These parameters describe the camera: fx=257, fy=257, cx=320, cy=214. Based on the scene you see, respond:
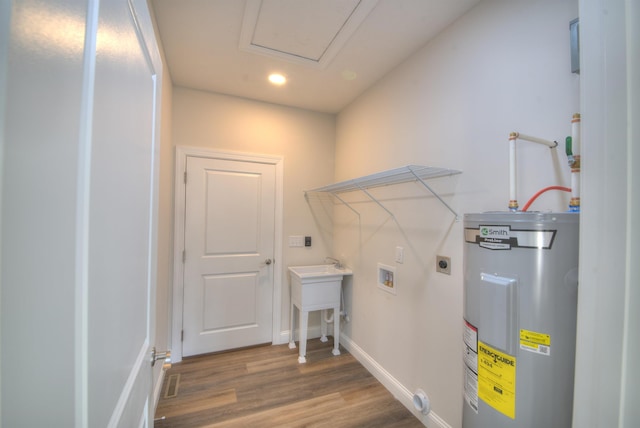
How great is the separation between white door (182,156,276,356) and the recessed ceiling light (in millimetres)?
829

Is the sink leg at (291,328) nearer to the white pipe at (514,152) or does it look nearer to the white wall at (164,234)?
the white wall at (164,234)

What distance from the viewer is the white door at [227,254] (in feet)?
8.35

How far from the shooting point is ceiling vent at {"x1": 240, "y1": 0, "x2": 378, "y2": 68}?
1501 millimetres

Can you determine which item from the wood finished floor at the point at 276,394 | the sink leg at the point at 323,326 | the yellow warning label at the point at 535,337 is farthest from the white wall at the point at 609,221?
the sink leg at the point at 323,326

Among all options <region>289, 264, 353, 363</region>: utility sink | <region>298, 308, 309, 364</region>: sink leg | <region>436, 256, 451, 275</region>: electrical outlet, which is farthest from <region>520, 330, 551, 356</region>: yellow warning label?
<region>298, 308, 309, 364</region>: sink leg

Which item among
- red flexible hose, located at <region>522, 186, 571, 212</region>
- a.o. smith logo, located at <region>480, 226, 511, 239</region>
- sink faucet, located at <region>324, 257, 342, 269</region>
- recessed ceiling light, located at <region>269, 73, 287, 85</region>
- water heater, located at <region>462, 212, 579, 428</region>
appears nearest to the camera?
water heater, located at <region>462, 212, 579, 428</region>

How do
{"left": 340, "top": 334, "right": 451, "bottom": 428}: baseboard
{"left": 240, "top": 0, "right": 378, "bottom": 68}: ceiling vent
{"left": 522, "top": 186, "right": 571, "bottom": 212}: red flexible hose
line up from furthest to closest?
{"left": 340, "top": 334, "right": 451, "bottom": 428}: baseboard < {"left": 240, "top": 0, "right": 378, "bottom": 68}: ceiling vent < {"left": 522, "top": 186, "right": 571, "bottom": 212}: red flexible hose

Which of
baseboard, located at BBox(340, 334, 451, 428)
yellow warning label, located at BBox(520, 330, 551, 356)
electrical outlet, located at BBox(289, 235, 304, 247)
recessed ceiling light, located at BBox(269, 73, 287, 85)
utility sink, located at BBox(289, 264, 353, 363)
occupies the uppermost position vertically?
recessed ceiling light, located at BBox(269, 73, 287, 85)

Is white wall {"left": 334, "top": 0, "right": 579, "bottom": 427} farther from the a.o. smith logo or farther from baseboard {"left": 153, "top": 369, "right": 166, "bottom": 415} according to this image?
baseboard {"left": 153, "top": 369, "right": 166, "bottom": 415}

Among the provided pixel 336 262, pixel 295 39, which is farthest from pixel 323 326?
pixel 295 39

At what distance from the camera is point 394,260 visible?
2.08 meters

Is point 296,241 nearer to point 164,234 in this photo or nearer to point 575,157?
point 164,234

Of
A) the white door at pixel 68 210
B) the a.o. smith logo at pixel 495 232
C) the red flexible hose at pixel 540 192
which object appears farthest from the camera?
the red flexible hose at pixel 540 192

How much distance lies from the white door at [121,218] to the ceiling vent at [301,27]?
95 centimetres
